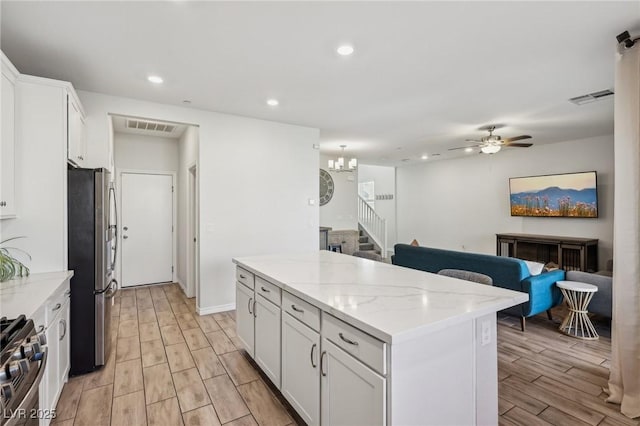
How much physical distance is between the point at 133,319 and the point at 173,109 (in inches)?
107

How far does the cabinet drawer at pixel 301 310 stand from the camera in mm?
1821

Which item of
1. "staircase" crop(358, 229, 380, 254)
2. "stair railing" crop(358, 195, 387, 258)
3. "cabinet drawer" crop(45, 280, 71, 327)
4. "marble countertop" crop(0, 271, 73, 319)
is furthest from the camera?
"stair railing" crop(358, 195, 387, 258)

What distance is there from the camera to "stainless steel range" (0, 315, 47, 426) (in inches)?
45.6

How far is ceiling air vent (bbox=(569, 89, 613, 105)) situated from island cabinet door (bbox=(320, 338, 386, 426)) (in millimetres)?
4173

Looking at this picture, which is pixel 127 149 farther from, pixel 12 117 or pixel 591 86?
pixel 591 86

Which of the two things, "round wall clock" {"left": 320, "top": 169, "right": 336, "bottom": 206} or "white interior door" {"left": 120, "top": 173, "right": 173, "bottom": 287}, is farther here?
"round wall clock" {"left": 320, "top": 169, "right": 336, "bottom": 206}

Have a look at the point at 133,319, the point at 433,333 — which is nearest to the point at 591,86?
the point at 433,333

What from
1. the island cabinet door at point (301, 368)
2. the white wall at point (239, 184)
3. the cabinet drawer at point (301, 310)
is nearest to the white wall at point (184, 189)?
the white wall at point (239, 184)

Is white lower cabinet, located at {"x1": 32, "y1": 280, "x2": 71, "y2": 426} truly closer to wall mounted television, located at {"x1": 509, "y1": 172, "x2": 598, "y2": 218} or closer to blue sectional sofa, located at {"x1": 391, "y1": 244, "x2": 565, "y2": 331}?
blue sectional sofa, located at {"x1": 391, "y1": 244, "x2": 565, "y2": 331}

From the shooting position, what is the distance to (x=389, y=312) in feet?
5.11

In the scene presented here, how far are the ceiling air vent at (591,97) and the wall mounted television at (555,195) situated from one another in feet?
9.06

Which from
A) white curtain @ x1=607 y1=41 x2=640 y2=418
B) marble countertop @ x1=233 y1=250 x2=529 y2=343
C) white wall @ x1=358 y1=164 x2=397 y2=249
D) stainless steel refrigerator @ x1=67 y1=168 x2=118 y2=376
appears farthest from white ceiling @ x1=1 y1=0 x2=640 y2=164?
white wall @ x1=358 y1=164 x2=397 y2=249

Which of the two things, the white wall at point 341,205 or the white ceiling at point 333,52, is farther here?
the white wall at point 341,205

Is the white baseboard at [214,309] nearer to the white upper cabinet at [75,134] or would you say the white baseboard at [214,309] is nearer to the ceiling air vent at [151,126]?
Result: the white upper cabinet at [75,134]
